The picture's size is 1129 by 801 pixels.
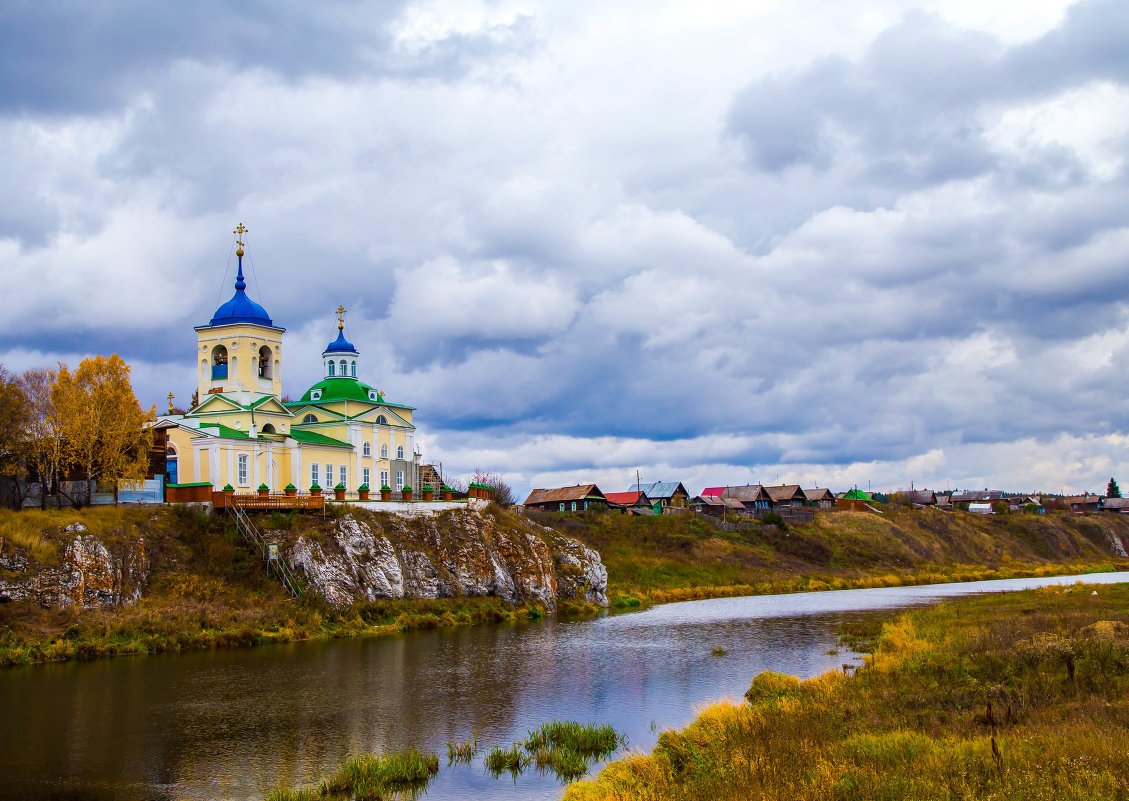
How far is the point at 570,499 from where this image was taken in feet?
391

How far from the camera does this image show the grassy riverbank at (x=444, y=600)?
43.7 metres

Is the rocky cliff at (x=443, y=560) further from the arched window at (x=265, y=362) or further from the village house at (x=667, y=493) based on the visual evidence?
the village house at (x=667, y=493)

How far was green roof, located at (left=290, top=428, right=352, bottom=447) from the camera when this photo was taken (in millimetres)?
68188

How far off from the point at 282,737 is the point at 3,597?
21.9 m

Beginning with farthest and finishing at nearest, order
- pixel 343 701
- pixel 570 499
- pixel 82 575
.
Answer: pixel 570 499 < pixel 82 575 < pixel 343 701

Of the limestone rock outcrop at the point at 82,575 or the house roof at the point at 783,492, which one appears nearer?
the limestone rock outcrop at the point at 82,575

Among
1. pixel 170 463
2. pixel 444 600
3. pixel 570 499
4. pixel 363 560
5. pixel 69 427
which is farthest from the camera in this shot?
pixel 570 499

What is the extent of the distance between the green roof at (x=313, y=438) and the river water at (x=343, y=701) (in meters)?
22.2

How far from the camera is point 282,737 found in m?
27.8

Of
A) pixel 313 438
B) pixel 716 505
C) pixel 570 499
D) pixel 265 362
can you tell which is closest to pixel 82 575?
pixel 313 438

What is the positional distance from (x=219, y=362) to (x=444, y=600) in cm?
2632

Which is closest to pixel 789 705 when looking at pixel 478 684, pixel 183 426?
pixel 478 684

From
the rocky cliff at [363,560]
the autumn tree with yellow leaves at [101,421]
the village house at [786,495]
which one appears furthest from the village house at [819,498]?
the autumn tree with yellow leaves at [101,421]

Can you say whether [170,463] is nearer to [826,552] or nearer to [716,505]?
[826,552]
